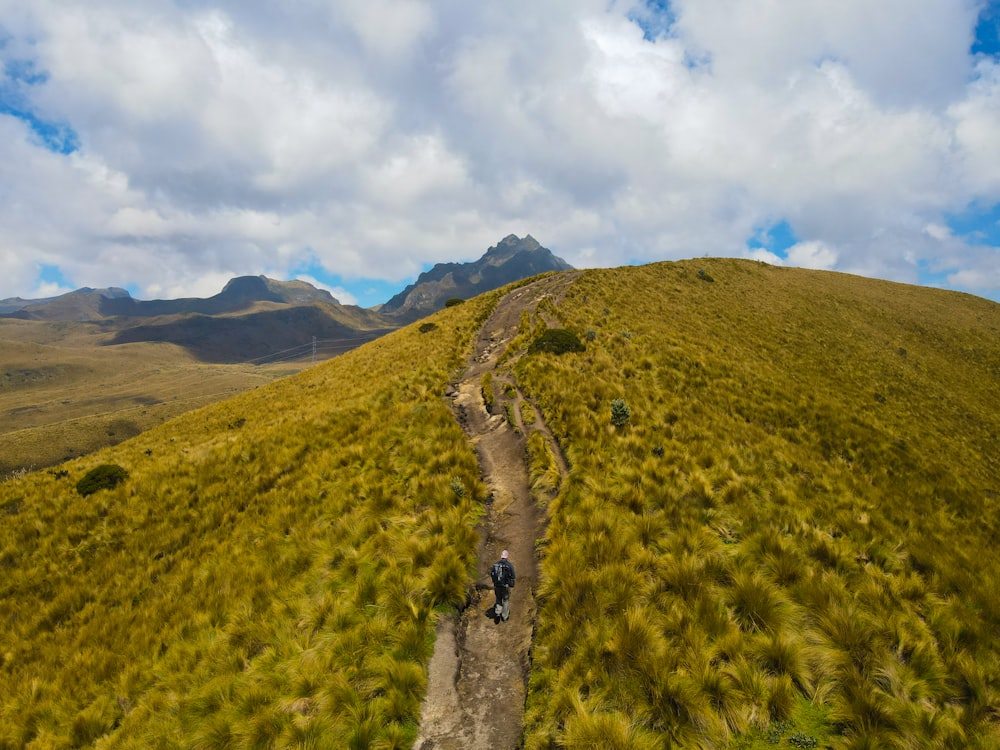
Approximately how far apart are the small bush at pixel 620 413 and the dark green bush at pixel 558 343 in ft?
25.9

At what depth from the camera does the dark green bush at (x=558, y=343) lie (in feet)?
78.0

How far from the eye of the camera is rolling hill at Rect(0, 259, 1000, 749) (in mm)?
6191

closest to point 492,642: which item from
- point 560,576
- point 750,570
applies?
point 560,576

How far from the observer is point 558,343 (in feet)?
79.2

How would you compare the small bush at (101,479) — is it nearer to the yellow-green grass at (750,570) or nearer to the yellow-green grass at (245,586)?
the yellow-green grass at (245,586)

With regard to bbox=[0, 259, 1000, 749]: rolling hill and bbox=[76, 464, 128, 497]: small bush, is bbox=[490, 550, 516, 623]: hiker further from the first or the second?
bbox=[76, 464, 128, 497]: small bush

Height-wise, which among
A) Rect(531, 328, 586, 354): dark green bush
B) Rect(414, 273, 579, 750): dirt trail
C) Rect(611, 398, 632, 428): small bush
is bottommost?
Rect(414, 273, 579, 750): dirt trail

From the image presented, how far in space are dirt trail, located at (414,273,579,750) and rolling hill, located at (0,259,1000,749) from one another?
287 millimetres

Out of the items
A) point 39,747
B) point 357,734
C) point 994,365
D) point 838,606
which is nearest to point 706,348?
point 838,606

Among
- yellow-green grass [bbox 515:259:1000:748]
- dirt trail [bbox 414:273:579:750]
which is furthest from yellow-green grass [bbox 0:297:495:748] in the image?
yellow-green grass [bbox 515:259:1000:748]

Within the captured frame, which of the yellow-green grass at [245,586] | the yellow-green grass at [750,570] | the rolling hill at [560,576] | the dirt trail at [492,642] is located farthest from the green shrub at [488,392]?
the dirt trail at [492,642]

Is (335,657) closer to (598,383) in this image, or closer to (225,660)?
(225,660)

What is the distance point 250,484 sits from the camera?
14.8 metres

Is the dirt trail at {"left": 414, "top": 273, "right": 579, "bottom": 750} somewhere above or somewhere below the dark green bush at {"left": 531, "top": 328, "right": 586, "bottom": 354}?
below
